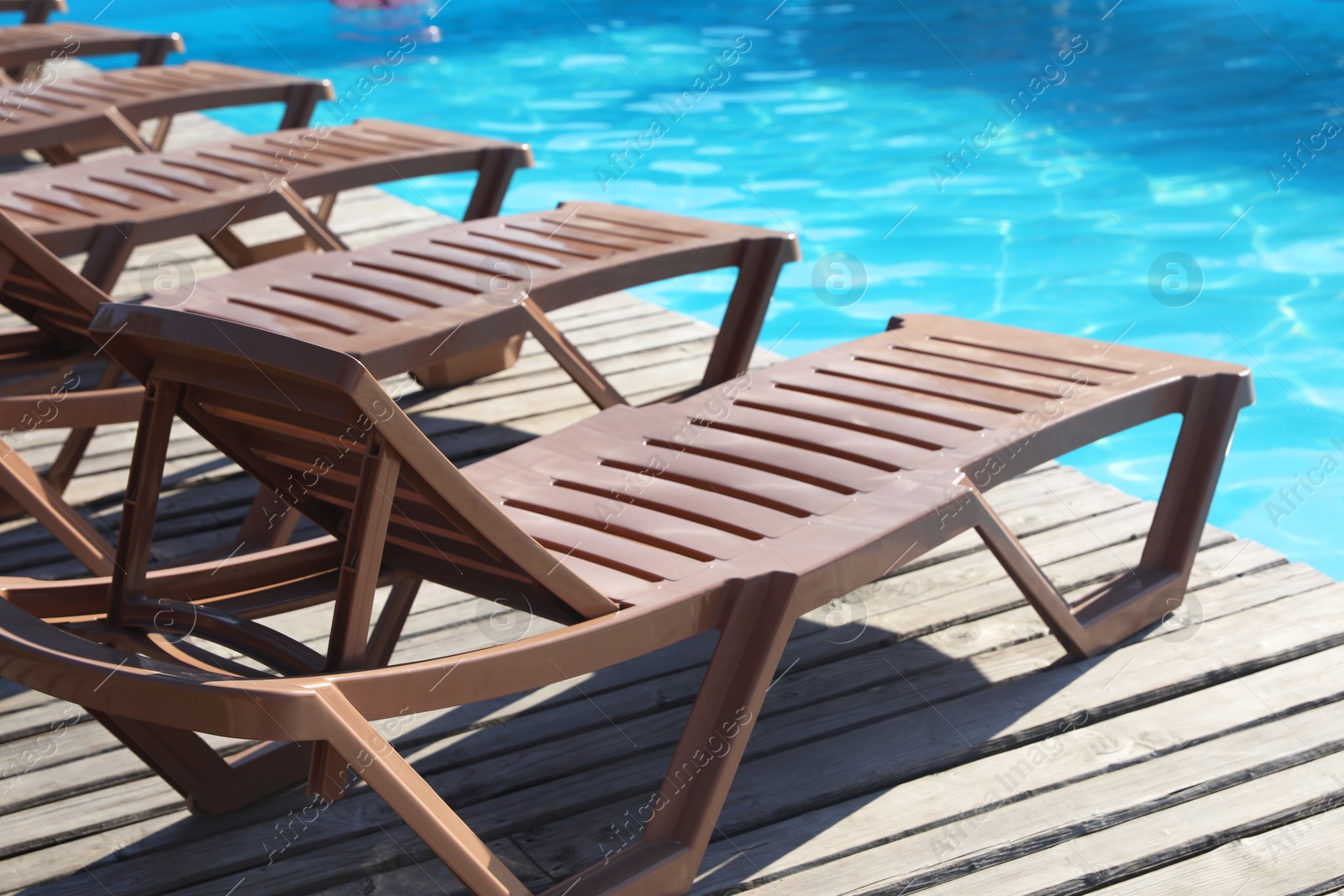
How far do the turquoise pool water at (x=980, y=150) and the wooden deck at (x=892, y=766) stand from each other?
2.23 meters

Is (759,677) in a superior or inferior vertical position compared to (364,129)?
inferior

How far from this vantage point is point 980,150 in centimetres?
918

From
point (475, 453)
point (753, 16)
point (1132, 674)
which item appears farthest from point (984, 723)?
point (753, 16)

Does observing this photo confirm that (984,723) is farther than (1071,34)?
No

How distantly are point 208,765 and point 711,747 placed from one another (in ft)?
3.00

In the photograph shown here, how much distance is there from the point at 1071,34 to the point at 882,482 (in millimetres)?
11014

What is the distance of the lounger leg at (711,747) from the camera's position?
1976 mm

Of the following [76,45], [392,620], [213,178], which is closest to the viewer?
[392,620]

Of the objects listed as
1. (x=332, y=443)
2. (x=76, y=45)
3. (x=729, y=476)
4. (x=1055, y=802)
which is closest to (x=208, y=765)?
(x=332, y=443)

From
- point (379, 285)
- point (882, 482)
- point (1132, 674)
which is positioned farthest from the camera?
point (379, 285)

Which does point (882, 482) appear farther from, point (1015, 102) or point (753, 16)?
point (753, 16)

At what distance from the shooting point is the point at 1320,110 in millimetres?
9188

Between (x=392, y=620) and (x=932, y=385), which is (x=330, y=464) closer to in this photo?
(x=392, y=620)

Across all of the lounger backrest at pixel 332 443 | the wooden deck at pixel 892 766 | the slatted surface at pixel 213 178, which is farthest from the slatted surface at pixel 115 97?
the lounger backrest at pixel 332 443
